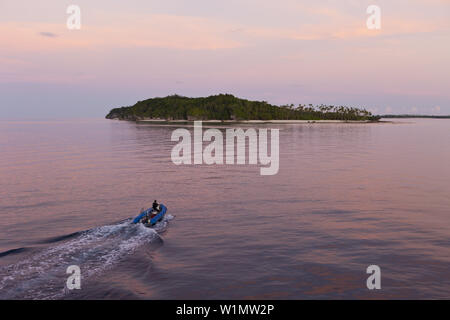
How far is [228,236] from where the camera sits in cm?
2519

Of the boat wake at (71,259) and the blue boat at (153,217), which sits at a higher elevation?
the blue boat at (153,217)

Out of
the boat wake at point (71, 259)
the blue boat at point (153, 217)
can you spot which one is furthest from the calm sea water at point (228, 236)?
the blue boat at point (153, 217)

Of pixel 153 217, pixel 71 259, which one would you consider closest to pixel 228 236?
pixel 153 217

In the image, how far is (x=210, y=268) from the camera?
19.8 meters

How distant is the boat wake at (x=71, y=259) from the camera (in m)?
17.2

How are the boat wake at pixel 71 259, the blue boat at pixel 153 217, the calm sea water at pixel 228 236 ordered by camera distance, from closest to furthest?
the boat wake at pixel 71 259
the calm sea water at pixel 228 236
the blue boat at pixel 153 217

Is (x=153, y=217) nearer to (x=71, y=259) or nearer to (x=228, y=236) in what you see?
(x=228, y=236)

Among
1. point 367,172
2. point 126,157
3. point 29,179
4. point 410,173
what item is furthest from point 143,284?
point 126,157

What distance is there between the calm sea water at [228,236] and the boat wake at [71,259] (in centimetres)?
7

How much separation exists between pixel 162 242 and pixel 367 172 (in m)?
37.4

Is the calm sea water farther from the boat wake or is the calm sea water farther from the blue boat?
the blue boat

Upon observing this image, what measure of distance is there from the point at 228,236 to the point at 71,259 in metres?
10.3

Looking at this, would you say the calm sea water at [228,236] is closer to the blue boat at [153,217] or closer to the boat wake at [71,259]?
the boat wake at [71,259]
